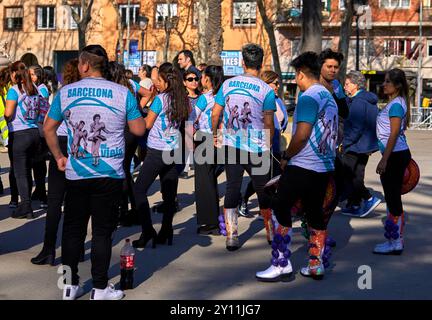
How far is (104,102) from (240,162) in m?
2.36

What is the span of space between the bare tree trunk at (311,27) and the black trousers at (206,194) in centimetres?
1065

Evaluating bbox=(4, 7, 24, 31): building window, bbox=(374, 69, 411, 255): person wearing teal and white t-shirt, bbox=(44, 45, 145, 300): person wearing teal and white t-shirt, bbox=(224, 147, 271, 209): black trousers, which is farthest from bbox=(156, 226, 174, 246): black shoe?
bbox=(4, 7, 24, 31): building window

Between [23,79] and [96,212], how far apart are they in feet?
12.5

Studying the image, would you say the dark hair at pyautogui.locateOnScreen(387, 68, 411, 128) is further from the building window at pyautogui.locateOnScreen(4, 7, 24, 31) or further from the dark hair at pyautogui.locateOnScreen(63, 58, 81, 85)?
the building window at pyautogui.locateOnScreen(4, 7, 24, 31)

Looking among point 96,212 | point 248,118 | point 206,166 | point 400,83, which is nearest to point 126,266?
point 96,212

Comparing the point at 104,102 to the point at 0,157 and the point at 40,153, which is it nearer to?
the point at 40,153

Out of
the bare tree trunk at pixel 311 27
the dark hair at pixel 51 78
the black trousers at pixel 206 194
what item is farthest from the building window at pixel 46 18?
the black trousers at pixel 206 194

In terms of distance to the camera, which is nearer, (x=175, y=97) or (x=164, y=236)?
(x=175, y=97)

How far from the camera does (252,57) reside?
7.54 meters

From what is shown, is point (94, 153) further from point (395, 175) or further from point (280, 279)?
point (395, 175)

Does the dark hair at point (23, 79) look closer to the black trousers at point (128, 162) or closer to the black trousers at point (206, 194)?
the black trousers at point (128, 162)

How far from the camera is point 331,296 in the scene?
6.17m

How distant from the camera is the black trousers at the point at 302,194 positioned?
6398 millimetres

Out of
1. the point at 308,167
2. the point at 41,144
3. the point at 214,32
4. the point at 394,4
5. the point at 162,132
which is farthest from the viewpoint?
the point at 394,4
